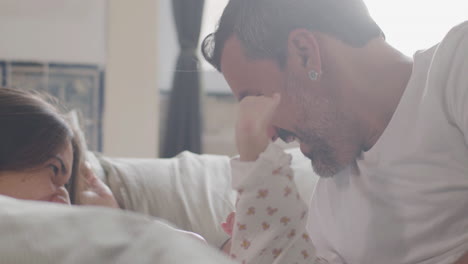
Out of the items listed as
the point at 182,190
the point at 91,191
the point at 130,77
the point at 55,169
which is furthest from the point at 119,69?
the point at 55,169

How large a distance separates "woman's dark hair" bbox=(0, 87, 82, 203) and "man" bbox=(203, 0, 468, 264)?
322 mm

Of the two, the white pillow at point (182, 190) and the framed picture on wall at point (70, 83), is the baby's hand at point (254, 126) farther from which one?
the framed picture on wall at point (70, 83)

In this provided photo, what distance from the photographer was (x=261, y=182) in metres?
0.72

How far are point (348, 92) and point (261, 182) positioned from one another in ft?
0.57

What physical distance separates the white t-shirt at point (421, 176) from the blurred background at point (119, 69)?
1824 mm

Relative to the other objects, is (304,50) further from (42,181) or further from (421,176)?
(42,181)

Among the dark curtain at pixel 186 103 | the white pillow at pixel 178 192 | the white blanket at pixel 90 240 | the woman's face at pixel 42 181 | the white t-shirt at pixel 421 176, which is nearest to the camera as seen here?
the white blanket at pixel 90 240

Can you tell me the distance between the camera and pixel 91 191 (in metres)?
A: 1.09

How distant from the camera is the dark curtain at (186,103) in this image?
2.46m

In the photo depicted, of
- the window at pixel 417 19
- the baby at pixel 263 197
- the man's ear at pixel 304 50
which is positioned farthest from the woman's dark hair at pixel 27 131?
the window at pixel 417 19

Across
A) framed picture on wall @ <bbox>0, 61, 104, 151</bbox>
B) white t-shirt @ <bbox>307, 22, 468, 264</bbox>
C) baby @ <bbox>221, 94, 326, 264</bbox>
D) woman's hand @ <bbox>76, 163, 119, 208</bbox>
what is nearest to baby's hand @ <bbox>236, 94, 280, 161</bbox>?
baby @ <bbox>221, 94, 326, 264</bbox>

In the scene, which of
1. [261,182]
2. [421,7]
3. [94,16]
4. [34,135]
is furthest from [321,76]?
[94,16]

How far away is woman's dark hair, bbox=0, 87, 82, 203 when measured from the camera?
771 millimetres

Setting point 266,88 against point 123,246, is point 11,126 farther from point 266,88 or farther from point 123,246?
point 123,246
